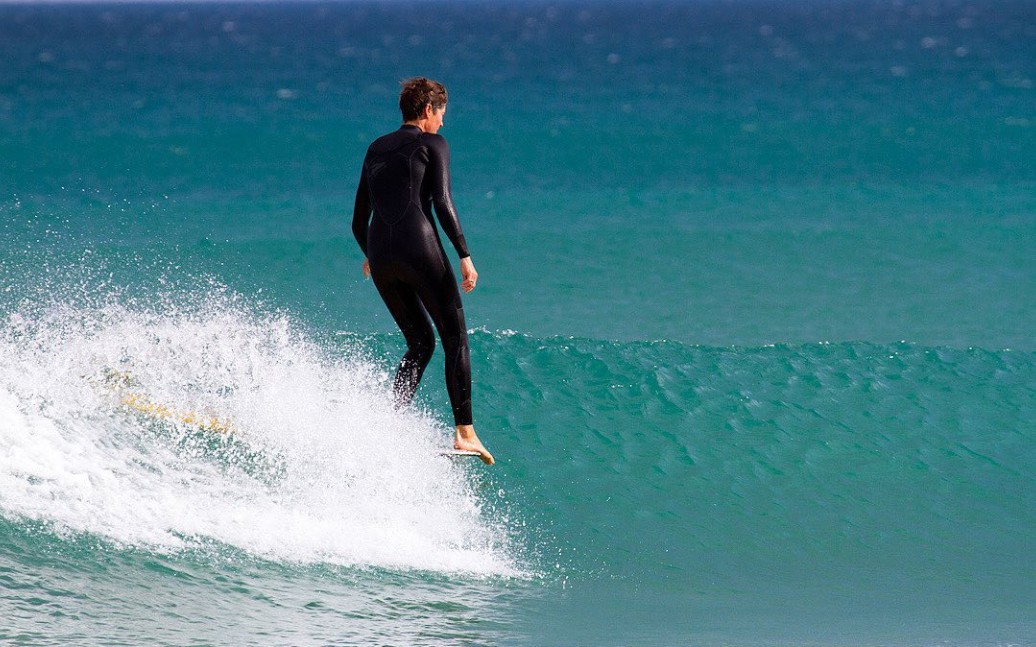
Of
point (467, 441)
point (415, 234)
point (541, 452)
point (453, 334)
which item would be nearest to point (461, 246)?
point (415, 234)

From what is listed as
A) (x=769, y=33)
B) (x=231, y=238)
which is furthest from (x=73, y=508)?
(x=769, y=33)

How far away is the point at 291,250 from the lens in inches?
691

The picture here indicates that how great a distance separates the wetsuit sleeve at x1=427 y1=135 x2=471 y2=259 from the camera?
5.16 m

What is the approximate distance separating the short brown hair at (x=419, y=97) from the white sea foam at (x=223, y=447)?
1.62m

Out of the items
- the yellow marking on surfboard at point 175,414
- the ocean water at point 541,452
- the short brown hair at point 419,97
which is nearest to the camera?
the ocean water at point 541,452

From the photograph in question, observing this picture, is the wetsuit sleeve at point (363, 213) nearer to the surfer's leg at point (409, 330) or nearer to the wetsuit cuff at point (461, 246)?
the surfer's leg at point (409, 330)

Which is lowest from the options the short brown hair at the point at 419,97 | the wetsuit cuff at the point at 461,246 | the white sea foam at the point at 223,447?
the white sea foam at the point at 223,447

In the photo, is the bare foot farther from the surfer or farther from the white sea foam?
the white sea foam

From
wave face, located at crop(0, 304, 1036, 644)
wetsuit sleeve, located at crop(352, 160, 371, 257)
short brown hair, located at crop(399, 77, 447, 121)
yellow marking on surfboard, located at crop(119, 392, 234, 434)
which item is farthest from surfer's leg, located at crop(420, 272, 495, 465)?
yellow marking on surfboard, located at crop(119, 392, 234, 434)

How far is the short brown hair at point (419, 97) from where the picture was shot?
529 cm

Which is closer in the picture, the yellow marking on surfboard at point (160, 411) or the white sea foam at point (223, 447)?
the white sea foam at point (223, 447)

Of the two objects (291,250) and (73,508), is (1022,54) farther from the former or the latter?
(73,508)

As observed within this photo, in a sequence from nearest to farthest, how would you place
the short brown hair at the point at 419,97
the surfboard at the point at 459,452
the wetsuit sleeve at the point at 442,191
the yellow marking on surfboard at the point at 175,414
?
the wetsuit sleeve at the point at 442,191
the short brown hair at the point at 419,97
the surfboard at the point at 459,452
the yellow marking on surfboard at the point at 175,414

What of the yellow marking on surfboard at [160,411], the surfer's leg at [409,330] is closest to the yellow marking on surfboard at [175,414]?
the yellow marking on surfboard at [160,411]
